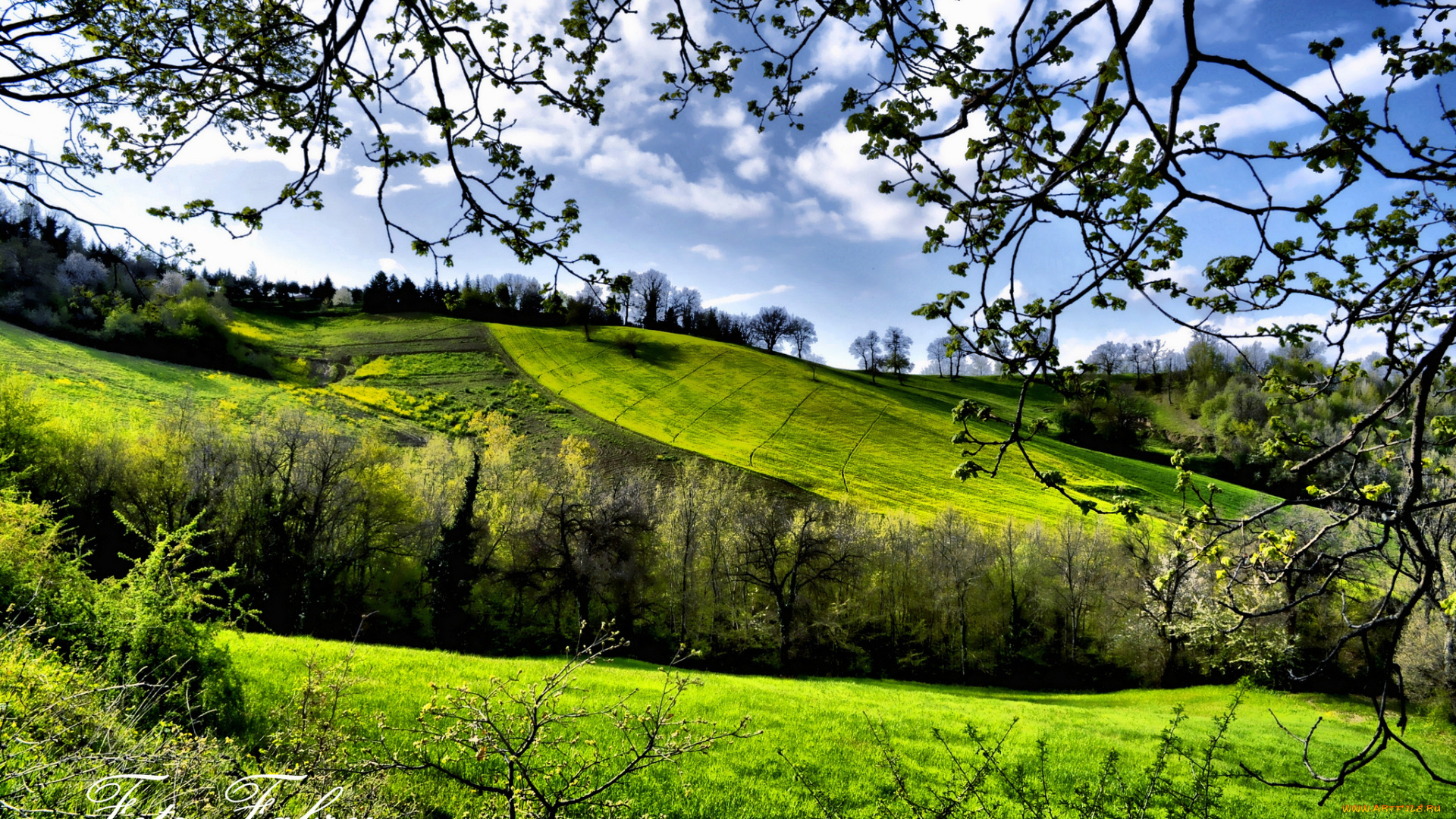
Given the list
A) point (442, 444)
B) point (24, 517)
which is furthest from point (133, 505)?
point (24, 517)

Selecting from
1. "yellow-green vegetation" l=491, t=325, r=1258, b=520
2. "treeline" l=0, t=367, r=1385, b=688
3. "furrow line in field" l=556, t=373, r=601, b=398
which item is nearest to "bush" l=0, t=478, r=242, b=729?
"treeline" l=0, t=367, r=1385, b=688

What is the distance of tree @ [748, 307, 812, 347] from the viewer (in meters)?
106

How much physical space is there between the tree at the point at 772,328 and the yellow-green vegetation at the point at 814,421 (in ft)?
33.9

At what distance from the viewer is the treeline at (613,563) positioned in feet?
108

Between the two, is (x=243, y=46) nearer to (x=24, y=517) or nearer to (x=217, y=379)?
(x=24, y=517)

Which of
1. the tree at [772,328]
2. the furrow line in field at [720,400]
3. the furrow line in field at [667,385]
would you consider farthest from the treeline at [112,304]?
the tree at [772,328]

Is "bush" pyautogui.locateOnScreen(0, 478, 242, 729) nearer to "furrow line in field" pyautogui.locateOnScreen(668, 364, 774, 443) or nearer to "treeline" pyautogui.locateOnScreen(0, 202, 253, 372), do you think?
"treeline" pyautogui.locateOnScreen(0, 202, 253, 372)

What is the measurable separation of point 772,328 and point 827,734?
9490cm

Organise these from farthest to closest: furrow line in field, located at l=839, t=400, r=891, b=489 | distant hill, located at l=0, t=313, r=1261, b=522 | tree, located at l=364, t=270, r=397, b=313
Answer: tree, located at l=364, t=270, r=397, b=313, furrow line in field, located at l=839, t=400, r=891, b=489, distant hill, located at l=0, t=313, r=1261, b=522

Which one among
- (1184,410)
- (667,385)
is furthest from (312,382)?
(1184,410)

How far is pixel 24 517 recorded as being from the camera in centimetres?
1455

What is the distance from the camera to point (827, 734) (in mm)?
13250

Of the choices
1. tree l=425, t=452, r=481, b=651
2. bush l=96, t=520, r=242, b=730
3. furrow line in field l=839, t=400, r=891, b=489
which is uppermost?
furrow line in field l=839, t=400, r=891, b=489

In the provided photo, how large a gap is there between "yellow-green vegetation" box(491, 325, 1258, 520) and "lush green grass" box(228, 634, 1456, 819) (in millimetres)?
23094
